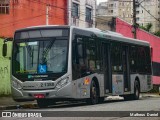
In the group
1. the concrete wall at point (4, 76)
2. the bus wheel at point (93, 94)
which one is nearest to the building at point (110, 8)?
the concrete wall at point (4, 76)

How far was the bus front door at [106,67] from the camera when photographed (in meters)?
22.9

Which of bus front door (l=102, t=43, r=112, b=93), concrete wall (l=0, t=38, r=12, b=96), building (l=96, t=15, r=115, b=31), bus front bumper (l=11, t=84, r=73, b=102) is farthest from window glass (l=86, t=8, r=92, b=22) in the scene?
bus front bumper (l=11, t=84, r=73, b=102)

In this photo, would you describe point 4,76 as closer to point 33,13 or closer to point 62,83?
point 62,83

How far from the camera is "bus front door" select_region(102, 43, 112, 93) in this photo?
902 inches

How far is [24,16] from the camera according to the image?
42.8 m

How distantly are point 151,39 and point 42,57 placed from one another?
37.6 m

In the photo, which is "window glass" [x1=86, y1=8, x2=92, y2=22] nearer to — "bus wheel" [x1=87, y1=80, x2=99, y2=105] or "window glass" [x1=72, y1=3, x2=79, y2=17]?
"window glass" [x1=72, y1=3, x2=79, y2=17]

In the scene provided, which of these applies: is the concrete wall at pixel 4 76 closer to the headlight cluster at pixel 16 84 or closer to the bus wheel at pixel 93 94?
the bus wheel at pixel 93 94

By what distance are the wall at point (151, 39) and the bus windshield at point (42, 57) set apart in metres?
32.0

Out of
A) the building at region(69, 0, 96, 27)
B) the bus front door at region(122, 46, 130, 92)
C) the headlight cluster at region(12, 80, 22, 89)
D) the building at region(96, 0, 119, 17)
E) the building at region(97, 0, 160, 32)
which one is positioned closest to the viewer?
the headlight cluster at region(12, 80, 22, 89)

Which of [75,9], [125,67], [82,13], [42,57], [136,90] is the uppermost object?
[75,9]

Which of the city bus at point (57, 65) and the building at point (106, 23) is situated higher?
the building at point (106, 23)

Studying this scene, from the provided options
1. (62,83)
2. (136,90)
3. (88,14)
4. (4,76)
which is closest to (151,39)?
(88,14)

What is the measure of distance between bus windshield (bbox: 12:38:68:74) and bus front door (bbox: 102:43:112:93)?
3.89m
